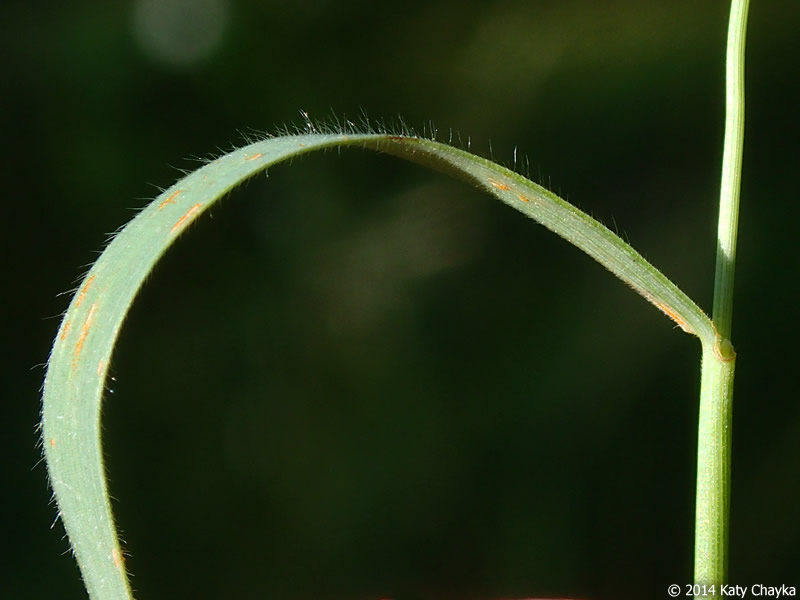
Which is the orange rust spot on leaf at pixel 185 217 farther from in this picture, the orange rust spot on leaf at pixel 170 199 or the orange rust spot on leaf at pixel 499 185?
the orange rust spot on leaf at pixel 499 185

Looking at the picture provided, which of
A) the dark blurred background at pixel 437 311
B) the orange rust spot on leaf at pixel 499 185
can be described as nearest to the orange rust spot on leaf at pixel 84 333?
the orange rust spot on leaf at pixel 499 185

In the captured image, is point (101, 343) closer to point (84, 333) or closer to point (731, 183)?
point (84, 333)

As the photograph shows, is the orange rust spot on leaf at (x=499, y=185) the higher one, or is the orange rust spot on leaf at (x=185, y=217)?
the orange rust spot on leaf at (x=499, y=185)

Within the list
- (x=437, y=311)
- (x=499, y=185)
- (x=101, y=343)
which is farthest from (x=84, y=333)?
(x=437, y=311)

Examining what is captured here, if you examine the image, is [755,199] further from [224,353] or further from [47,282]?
[47,282]

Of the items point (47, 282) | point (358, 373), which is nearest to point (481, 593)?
point (358, 373)

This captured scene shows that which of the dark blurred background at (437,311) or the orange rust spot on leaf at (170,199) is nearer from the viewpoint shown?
the orange rust spot on leaf at (170,199)

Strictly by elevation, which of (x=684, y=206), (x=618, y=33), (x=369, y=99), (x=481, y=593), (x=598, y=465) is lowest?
(x=481, y=593)

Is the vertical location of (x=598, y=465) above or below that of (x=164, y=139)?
below
